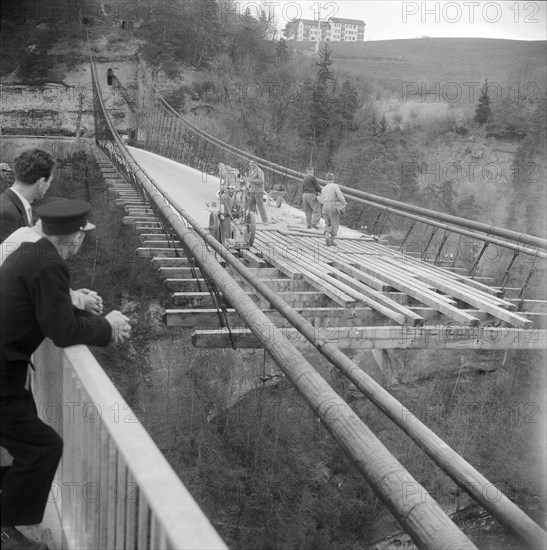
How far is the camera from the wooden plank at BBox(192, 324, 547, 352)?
6.15m

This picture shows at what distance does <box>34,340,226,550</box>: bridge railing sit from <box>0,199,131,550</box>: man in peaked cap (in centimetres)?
13

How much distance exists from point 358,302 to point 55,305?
17.4ft

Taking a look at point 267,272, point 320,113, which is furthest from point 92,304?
point 320,113

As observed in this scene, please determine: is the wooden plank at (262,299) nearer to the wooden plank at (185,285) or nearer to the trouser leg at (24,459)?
the wooden plank at (185,285)

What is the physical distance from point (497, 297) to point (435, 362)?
5.08 feet

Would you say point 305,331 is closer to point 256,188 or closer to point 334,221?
point 334,221

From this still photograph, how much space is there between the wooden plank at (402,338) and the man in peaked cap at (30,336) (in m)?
3.33

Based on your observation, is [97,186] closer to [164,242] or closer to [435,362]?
[164,242]

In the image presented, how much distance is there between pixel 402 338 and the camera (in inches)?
271

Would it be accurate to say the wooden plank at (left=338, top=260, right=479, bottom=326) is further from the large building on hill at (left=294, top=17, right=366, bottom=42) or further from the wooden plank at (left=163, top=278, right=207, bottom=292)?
the large building on hill at (left=294, top=17, right=366, bottom=42)

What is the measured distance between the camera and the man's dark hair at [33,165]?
3.66 meters

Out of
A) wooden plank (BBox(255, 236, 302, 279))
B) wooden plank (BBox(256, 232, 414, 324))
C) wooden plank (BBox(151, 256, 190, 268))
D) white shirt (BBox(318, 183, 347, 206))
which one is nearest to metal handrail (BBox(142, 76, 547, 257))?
white shirt (BBox(318, 183, 347, 206))

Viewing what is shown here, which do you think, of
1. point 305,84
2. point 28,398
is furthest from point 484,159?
point 28,398

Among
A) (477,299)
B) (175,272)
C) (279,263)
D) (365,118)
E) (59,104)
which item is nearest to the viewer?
(477,299)
